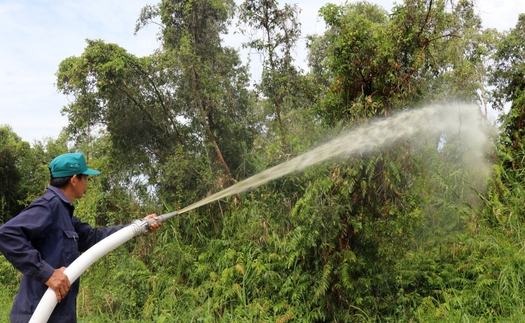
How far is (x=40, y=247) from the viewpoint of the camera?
2.95 m

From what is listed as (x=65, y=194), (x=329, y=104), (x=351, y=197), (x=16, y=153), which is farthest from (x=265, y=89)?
(x=16, y=153)

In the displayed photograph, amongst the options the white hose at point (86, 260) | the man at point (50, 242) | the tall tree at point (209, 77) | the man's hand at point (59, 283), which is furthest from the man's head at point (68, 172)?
the tall tree at point (209, 77)

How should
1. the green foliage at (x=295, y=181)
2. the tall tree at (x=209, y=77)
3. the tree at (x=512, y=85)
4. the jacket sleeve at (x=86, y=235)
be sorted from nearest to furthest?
1. the jacket sleeve at (x=86, y=235)
2. the green foliage at (x=295, y=181)
3. the tree at (x=512, y=85)
4. the tall tree at (x=209, y=77)

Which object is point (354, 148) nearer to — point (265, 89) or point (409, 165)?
point (409, 165)

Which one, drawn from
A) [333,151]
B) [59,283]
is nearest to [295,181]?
[333,151]

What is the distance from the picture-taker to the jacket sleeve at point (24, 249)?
8.77 ft

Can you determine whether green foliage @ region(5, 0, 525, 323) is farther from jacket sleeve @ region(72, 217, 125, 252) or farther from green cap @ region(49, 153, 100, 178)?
green cap @ region(49, 153, 100, 178)

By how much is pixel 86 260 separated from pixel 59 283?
246mm

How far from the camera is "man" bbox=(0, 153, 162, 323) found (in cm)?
269

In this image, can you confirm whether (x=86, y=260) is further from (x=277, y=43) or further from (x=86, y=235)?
(x=277, y=43)

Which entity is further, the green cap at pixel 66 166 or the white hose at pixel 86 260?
the green cap at pixel 66 166

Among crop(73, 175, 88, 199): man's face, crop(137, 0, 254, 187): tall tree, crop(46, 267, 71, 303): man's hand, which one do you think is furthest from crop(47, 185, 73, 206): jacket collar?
crop(137, 0, 254, 187): tall tree

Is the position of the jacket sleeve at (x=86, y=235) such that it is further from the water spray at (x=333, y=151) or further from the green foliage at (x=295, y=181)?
the green foliage at (x=295, y=181)

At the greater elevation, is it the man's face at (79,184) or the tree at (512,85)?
the man's face at (79,184)
